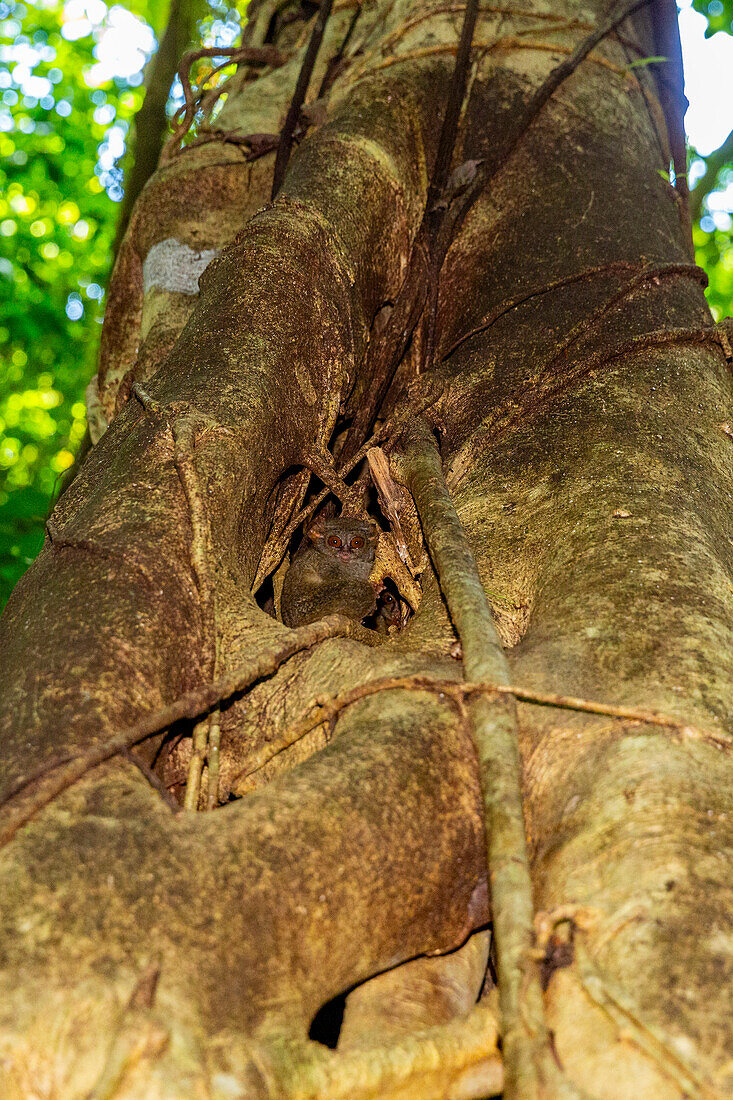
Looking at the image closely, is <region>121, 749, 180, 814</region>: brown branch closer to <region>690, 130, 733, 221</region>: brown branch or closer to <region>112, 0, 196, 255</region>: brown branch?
<region>112, 0, 196, 255</region>: brown branch

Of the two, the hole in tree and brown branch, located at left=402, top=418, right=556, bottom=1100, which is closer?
brown branch, located at left=402, top=418, right=556, bottom=1100

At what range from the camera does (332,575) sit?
2.54m

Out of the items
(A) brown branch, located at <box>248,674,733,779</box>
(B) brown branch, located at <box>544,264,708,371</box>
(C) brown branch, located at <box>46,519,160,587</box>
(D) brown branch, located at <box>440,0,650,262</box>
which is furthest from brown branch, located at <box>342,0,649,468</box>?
(A) brown branch, located at <box>248,674,733,779</box>

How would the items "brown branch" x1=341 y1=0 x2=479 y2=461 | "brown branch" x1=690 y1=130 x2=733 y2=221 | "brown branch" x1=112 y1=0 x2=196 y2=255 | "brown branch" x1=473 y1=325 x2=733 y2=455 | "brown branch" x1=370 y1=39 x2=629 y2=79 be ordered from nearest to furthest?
"brown branch" x1=473 y1=325 x2=733 y2=455
"brown branch" x1=341 y1=0 x2=479 y2=461
"brown branch" x1=370 y1=39 x2=629 y2=79
"brown branch" x1=690 y1=130 x2=733 y2=221
"brown branch" x1=112 y1=0 x2=196 y2=255

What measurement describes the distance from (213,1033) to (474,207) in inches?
100

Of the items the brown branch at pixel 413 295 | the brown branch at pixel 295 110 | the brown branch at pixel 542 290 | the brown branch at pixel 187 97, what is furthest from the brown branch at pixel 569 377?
the brown branch at pixel 187 97

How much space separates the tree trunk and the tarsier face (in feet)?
0.63

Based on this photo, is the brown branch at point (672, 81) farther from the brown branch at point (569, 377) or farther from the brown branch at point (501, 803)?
the brown branch at point (501, 803)

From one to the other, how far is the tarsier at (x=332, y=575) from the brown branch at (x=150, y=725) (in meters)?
0.47

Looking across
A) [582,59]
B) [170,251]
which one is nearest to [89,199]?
[170,251]

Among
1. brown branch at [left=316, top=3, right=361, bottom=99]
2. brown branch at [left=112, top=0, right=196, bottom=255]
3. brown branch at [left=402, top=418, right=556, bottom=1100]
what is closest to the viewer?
brown branch at [left=402, top=418, right=556, bottom=1100]

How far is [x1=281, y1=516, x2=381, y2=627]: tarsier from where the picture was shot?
2.50m

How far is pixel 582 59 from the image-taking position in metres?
3.29

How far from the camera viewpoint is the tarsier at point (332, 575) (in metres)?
2.50
